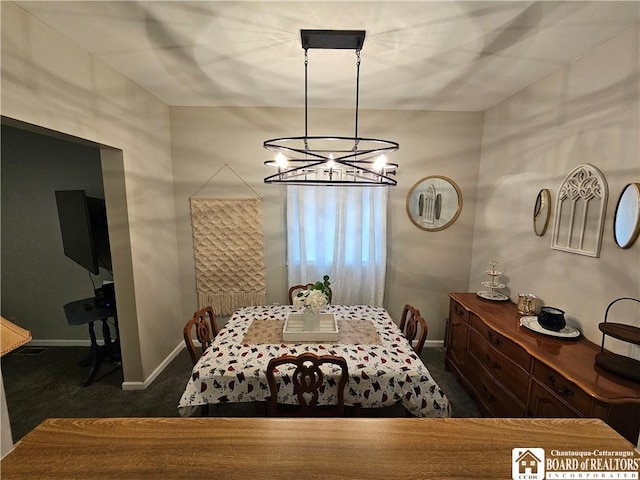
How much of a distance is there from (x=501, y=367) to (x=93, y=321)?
11.5ft

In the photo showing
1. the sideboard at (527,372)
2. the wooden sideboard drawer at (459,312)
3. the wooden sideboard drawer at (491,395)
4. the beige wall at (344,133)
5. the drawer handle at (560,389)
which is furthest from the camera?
the beige wall at (344,133)

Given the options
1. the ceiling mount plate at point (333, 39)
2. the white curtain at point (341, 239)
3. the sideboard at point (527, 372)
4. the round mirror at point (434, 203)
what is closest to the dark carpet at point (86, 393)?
the sideboard at point (527, 372)

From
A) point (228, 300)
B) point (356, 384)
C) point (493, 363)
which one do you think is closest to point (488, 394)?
point (493, 363)

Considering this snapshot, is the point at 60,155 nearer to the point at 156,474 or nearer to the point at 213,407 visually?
the point at 213,407

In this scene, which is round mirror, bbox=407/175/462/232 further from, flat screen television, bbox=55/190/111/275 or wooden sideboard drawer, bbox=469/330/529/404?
flat screen television, bbox=55/190/111/275

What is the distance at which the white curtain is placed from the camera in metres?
2.94

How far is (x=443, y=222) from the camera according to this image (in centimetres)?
305

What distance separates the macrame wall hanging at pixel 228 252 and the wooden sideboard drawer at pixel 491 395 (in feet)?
7.27

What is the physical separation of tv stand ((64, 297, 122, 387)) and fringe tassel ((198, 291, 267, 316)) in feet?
2.76

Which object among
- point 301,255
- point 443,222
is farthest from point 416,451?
point 443,222

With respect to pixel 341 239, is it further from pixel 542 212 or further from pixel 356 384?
pixel 542 212

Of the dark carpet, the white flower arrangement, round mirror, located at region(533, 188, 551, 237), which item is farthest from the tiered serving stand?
the white flower arrangement

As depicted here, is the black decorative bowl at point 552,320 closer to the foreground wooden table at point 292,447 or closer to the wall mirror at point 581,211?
the wall mirror at point 581,211

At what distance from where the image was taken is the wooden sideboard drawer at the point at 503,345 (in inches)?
66.3
